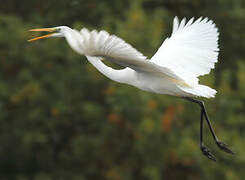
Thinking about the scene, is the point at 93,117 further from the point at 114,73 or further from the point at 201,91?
the point at 201,91

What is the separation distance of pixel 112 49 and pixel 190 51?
145 cm

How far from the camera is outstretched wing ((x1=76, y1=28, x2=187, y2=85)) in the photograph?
14.5ft

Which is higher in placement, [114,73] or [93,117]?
[114,73]

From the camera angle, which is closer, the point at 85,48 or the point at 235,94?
the point at 85,48

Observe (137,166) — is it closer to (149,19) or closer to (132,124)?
(132,124)

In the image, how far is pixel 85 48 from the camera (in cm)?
457

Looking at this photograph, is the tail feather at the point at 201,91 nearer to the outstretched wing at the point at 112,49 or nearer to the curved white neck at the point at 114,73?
the outstretched wing at the point at 112,49

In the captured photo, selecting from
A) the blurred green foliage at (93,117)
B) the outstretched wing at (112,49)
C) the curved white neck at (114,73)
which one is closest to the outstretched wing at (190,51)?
the curved white neck at (114,73)

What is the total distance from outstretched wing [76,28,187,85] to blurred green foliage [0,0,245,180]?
21.5ft

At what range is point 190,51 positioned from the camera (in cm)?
591

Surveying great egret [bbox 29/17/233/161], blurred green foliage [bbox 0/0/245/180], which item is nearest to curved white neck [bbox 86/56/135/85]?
great egret [bbox 29/17/233/161]

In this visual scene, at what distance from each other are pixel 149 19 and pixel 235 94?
6.90 feet

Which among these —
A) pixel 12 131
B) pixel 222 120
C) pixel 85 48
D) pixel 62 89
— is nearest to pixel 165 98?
pixel 222 120

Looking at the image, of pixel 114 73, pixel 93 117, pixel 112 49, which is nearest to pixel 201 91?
pixel 114 73
